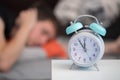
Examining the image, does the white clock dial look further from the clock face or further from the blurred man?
the blurred man

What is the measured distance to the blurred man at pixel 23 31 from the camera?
156 cm

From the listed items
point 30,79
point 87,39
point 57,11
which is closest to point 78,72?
point 87,39

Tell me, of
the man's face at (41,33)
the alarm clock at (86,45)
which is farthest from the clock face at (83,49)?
the man's face at (41,33)

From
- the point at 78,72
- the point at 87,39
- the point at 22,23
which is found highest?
the point at 22,23

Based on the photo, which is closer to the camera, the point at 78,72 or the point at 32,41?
the point at 78,72

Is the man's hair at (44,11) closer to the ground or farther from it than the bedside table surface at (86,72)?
farther from it

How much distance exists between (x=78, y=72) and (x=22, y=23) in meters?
0.77

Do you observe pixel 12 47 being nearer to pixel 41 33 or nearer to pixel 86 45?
pixel 41 33

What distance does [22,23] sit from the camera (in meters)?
1.61

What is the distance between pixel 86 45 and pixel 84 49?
0.01 meters

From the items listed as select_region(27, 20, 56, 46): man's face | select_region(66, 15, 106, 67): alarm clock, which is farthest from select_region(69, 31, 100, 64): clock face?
select_region(27, 20, 56, 46): man's face

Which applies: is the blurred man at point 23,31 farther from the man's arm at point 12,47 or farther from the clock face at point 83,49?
the clock face at point 83,49

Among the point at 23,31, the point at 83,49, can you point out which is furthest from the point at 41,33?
the point at 83,49

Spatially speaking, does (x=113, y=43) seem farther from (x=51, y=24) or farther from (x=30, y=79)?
(x=30, y=79)
